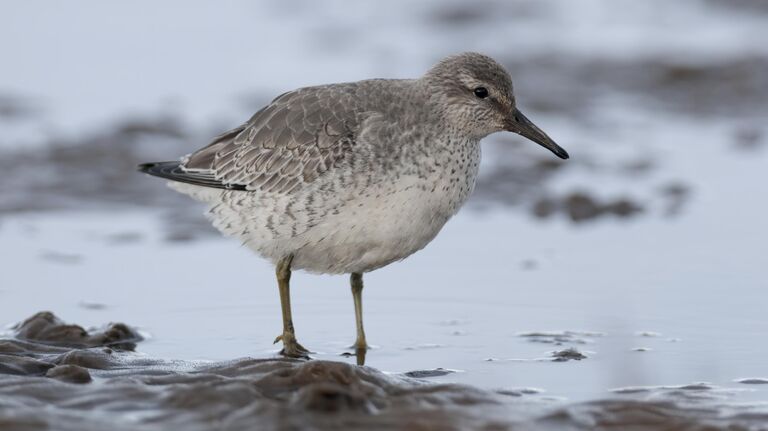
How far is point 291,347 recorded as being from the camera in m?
8.22

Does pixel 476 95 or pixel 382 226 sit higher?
pixel 476 95

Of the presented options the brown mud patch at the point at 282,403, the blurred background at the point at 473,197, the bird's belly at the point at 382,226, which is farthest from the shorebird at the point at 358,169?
the brown mud patch at the point at 282,403

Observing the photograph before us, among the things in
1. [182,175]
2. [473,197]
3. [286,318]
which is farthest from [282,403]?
[473,197]

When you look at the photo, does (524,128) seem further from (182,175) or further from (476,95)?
(182,175)

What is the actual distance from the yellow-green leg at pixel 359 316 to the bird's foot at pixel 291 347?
1.01ft

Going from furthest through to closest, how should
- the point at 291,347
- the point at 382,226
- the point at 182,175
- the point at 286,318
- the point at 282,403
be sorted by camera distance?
the point at 182,175 → the point at 286,318 → the point at 291,347 → the point at 382,226 → the point at 282,403

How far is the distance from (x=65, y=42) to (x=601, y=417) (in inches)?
424

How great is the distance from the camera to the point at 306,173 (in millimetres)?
8266

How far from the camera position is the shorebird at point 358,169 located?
800cm

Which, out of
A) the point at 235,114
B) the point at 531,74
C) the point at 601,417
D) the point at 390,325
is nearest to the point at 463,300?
the point at 390,325

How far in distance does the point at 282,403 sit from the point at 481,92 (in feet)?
8.65

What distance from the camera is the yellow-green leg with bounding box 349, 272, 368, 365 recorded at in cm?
830

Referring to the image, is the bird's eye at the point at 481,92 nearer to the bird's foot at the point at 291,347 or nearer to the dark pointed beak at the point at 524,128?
the dark pointed beak at the point at 524,128

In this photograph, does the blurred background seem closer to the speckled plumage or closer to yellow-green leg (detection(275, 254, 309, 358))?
yellow-green leg (detection(275, 254, 309, 358))
